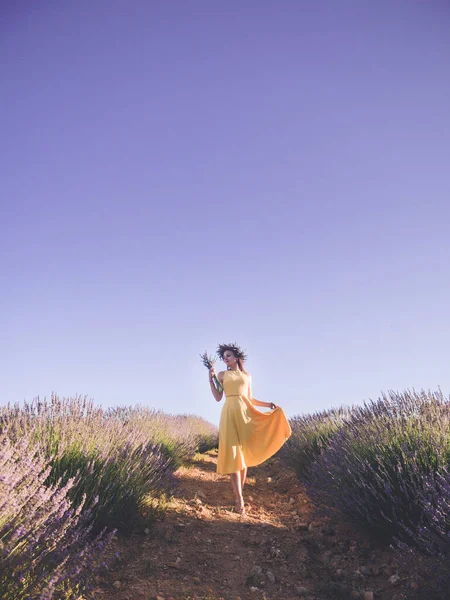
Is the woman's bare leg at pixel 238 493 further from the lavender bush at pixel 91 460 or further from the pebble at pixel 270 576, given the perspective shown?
the pebble at pixel 270 576

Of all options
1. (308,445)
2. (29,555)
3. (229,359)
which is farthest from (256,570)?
(308,445)

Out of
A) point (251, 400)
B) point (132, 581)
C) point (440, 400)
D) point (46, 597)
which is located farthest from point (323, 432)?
point (46, 597)

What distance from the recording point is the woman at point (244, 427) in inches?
177

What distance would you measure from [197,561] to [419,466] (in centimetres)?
187

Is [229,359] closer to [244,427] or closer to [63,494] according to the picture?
[244,427]

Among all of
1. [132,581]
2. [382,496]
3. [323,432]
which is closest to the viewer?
[132,581]

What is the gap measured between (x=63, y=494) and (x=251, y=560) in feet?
5.90

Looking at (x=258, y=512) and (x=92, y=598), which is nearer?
(x=92, y=598)

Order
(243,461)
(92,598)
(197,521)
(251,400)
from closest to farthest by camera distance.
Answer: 1. (92,598)
2. (197,521)
3. (243,461)
4. (251,400)

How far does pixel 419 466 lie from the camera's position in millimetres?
2727

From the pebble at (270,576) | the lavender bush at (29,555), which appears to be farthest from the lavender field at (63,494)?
the pebble at (270,576)

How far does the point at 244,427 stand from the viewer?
462 centimetres

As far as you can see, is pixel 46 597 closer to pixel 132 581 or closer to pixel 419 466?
pixel 132 581

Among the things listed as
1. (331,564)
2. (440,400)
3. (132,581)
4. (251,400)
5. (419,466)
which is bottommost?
(331,564)
